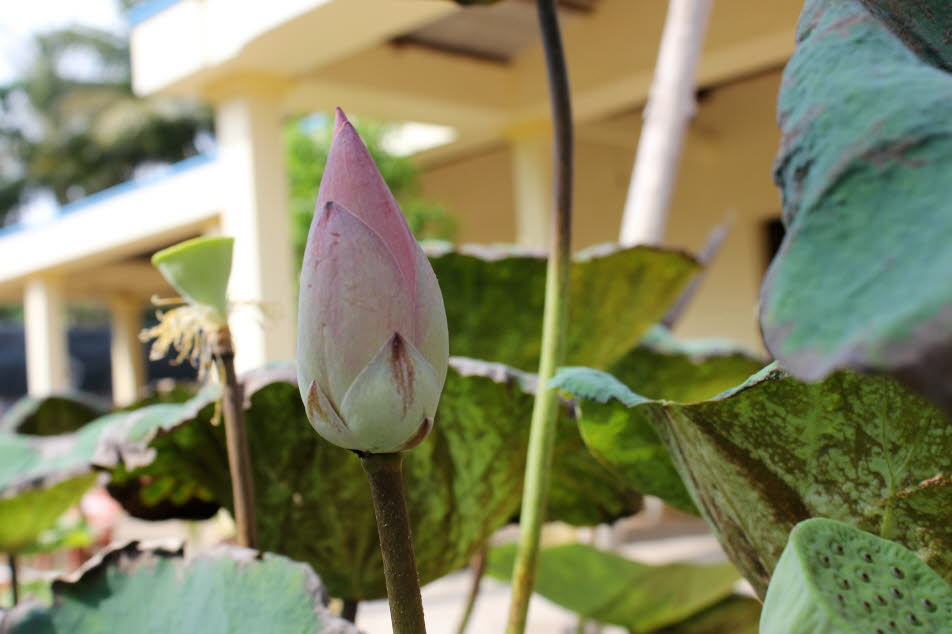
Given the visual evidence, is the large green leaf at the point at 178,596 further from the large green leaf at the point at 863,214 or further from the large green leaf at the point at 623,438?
the large green leaf at the point at 863,214

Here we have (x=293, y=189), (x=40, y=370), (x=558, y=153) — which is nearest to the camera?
(x=558, y=153)

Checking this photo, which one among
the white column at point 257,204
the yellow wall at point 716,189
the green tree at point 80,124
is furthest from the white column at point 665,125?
the green tree at point 80,124

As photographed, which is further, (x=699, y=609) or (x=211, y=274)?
(x=699, y=609)

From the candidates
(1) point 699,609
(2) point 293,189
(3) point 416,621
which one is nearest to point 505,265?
(1) point 699,609

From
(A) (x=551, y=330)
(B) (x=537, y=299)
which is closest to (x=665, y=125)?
(B) (x=537, y=299)

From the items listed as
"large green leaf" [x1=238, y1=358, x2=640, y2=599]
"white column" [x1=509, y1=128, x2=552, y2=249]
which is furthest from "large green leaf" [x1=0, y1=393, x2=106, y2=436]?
"white column" [x1=509, y1=128, x2=552, y2=249]

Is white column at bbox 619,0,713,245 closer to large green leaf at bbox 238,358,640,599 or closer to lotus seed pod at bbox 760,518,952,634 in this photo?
large green leaf at bbox 238,358,640,599

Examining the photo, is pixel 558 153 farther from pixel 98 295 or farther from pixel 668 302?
pixel 98 295
